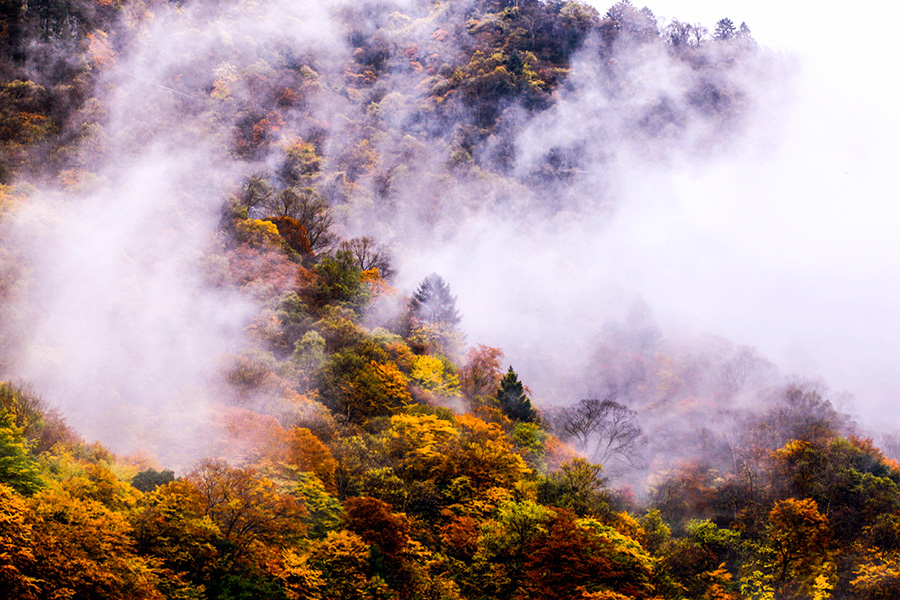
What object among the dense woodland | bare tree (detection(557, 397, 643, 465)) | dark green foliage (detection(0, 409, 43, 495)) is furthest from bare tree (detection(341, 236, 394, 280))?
dark green foliage (detection(0, 409, 43, 495))

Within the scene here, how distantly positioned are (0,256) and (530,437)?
139 feet

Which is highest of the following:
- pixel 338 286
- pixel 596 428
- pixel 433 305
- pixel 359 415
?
pixel 433 305

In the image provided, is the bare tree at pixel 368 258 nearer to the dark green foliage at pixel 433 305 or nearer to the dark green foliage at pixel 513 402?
the dark green foliage at pixel 433 305

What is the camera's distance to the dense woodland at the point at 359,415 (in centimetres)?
2795

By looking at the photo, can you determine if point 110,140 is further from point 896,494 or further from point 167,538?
point 896,494

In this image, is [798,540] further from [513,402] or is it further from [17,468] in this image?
[17,468]

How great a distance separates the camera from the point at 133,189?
79.2 m

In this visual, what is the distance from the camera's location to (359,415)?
4969 centimetres

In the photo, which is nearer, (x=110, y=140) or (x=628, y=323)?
(x=110, y=140)

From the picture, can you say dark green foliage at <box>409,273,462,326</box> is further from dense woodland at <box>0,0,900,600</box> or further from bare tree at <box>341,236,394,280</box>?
bare tree at <box>341,236,394,280</box>

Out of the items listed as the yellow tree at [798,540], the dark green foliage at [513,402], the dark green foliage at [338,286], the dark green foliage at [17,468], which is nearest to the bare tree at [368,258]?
the dark green foliage at [338,286]

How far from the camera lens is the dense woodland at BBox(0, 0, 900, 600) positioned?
2795 centimetres

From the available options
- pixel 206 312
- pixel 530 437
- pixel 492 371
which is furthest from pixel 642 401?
pixel 206 312

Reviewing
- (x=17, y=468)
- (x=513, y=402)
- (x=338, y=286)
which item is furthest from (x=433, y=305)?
(x=17, y=468)
